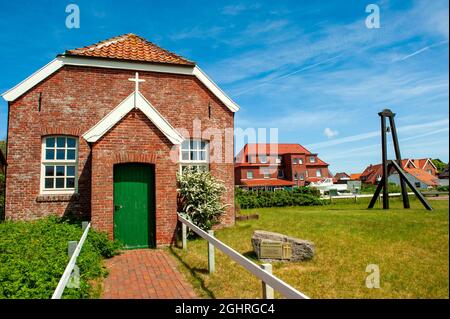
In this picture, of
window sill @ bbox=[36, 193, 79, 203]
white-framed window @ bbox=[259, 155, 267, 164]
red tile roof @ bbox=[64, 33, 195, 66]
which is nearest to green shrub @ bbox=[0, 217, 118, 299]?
window sill @ bbox=[36, 193, 79, 203]

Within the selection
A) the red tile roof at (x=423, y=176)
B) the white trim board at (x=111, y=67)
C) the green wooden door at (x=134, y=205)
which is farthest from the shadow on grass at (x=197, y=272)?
the red tile roof at (x=423, y=176)

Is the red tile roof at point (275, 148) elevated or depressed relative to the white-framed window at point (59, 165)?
elevated

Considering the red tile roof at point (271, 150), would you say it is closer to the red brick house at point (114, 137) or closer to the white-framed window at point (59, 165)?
the red brick house at point (114, 137)

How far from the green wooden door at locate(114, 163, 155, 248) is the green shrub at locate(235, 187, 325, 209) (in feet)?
52.1

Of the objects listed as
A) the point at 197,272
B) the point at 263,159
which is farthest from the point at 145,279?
the point at 263,159

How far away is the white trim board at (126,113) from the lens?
31.0 ft

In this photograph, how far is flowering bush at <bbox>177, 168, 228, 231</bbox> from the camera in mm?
11242

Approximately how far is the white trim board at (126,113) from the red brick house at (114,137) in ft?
0.10

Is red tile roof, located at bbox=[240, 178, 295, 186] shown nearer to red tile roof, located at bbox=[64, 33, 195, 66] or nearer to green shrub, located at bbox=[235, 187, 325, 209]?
green shrub, located at bbox=[235, 187, 325, 209]

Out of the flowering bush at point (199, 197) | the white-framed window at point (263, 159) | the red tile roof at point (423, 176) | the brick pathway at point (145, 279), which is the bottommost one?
the brick pathway at point (145, 279)

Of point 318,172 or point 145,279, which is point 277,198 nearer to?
point 145,279

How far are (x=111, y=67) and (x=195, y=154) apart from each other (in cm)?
473

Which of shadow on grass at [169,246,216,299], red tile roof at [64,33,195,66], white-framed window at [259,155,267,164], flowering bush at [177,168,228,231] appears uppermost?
red tile roof at [64,33,195,66]
